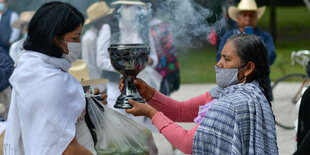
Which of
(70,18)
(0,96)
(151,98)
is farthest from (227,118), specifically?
(0,96)

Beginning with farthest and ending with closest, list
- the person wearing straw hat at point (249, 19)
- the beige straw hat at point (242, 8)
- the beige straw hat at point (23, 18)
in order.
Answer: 1. the beige straw hat at point (23, 18)
2. the beige straw hat at point (242, 8)
3. the person wearing straw hat at point (249, 19)

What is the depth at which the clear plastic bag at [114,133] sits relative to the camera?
258 cm

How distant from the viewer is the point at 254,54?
2.54m

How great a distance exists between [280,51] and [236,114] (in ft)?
56.5

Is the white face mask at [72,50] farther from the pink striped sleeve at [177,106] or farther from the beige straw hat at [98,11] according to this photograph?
the beige straw hat at [98,11]

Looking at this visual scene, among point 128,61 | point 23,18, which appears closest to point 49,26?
point 128,61

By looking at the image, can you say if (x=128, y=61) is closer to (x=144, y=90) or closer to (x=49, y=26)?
(x=144, y=90)

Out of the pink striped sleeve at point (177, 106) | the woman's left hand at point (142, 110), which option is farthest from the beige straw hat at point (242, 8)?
the woman's left hand at point (142, 110)

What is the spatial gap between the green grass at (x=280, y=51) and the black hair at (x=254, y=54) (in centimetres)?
261

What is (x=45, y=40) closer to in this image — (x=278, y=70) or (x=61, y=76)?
(x=61, y=76)

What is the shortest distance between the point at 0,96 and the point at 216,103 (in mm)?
3727

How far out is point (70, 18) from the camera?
2359mm

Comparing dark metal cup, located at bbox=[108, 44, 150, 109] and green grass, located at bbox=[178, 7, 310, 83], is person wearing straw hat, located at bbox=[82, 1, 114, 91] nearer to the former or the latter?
green grass, located at bbox=[178, 7, 310, 83]

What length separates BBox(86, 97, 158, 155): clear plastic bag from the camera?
102 inches
